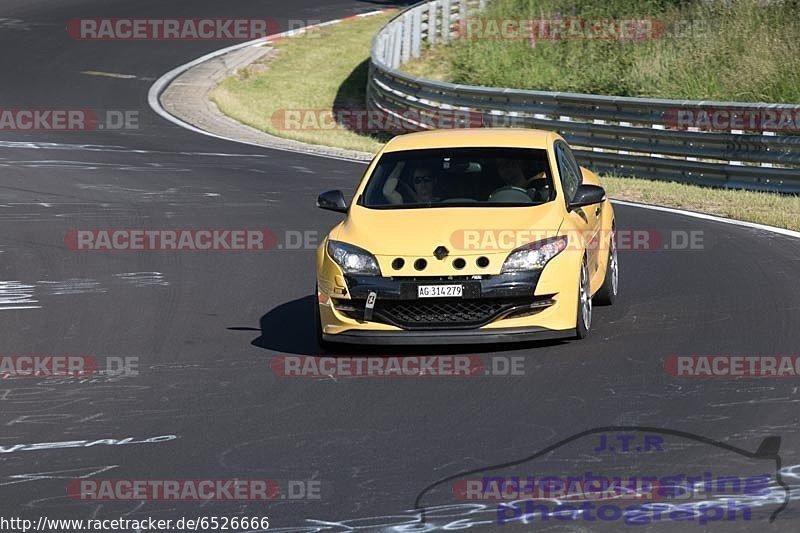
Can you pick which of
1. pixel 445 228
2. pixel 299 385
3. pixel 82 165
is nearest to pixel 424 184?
pixel 445 228

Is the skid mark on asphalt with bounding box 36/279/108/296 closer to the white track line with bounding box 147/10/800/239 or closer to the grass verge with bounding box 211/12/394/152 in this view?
the white track line with bounding box 147/10/800/239

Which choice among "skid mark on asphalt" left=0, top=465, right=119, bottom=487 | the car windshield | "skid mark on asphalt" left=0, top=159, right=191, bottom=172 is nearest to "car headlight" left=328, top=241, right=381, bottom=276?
the car windshield

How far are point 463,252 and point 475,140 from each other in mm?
1716

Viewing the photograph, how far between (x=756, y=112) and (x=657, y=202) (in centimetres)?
194

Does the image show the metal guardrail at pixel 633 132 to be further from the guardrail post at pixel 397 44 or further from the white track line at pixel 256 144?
the guardrail post at pixel 397 44

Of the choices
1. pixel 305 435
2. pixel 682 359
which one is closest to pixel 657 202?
pixel 682 359

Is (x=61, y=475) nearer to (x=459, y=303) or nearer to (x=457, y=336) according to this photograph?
(x=457, y=336)

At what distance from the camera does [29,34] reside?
133ft

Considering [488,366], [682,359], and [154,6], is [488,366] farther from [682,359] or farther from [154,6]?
[154,6]


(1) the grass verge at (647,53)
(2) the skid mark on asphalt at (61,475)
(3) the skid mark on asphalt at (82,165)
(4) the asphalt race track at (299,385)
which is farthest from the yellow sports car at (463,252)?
(1) the grass verge at (647,53)

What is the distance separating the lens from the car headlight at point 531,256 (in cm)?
953

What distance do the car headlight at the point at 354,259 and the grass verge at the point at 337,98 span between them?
7.11m

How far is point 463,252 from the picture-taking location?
9539mm

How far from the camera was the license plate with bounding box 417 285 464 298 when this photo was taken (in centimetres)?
941
